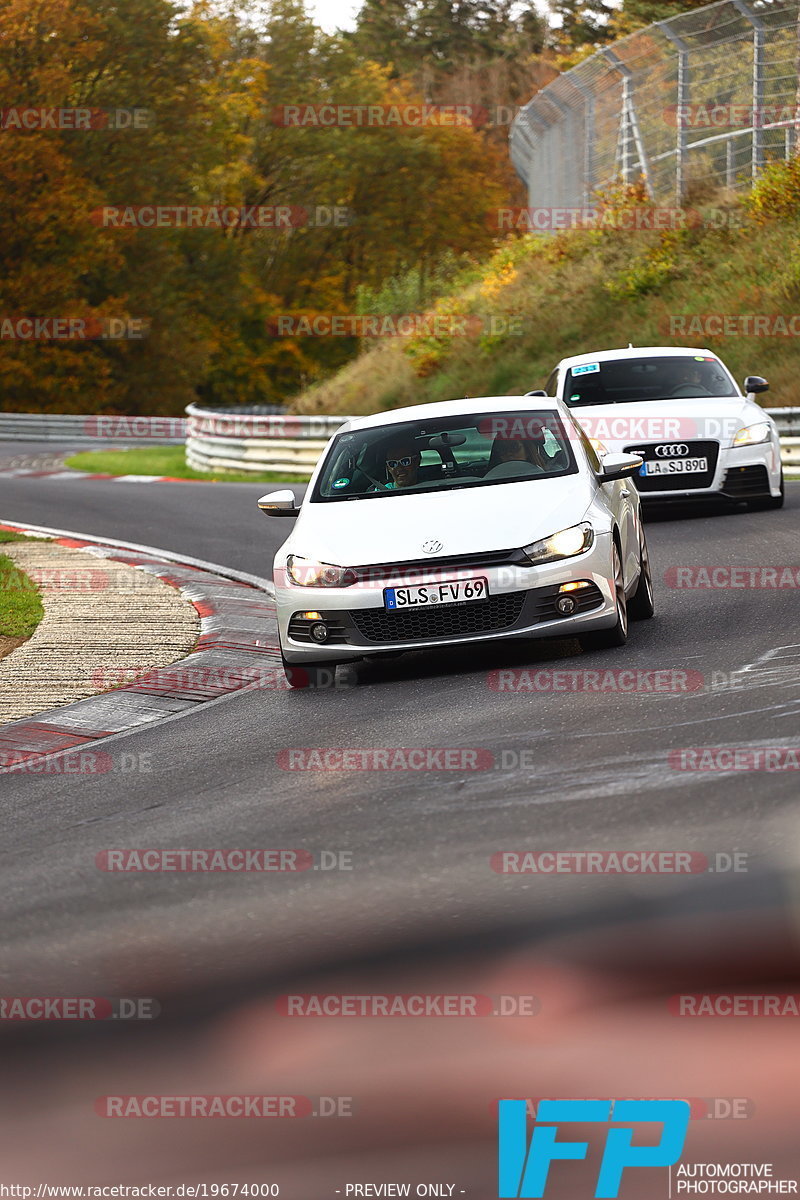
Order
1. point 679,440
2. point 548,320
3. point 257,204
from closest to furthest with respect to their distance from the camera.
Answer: point 679,440 → point 548,320 → point 257,204

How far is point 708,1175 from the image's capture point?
3480 millimetres

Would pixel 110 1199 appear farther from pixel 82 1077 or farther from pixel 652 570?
pixel 652 570

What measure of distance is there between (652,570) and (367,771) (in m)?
5.93

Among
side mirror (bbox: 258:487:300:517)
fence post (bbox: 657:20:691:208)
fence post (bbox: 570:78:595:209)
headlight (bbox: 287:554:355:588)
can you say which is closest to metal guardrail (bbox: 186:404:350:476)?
fence post (bbox: 657:20:691:208)

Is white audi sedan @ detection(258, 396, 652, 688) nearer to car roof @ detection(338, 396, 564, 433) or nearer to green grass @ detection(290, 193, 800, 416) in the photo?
car roof @ detection(338, 396, 564, 433)

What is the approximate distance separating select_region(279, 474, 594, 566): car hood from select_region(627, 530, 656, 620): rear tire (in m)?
1.04

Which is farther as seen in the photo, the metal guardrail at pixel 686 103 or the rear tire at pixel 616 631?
the metal guardrail at pixel 686 103

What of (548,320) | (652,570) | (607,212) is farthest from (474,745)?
(607,212)

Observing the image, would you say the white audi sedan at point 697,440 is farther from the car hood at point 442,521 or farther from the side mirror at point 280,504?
the car hood at point 442,521

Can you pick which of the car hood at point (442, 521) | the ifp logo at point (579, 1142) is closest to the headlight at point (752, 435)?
the car hood at point (442, 521)

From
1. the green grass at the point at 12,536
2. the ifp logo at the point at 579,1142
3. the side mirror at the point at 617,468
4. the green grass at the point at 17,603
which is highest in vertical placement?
the side mirror at the point at 617,468

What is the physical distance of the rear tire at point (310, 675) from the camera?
30.1ft

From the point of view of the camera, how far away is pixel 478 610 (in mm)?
8625

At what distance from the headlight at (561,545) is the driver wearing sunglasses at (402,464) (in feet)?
4.12
